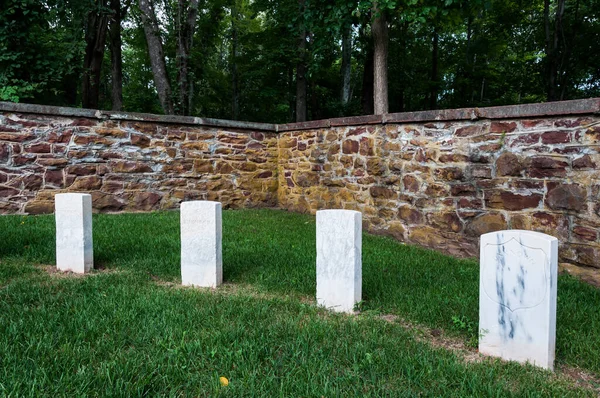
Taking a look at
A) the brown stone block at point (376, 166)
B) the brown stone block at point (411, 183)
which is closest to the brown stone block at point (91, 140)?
the brown stone block at point (376, 166)

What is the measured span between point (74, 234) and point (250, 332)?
2.45 meters

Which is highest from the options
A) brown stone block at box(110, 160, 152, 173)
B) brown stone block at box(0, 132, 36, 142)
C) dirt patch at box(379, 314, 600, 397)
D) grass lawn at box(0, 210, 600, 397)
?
brown stone block at box(0, 132, 36, 142)

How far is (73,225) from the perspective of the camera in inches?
154

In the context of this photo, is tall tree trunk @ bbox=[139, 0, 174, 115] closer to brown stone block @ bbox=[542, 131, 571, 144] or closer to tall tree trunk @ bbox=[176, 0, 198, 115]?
tall tree trunk @ bbox=[176, 0, 198, 115]

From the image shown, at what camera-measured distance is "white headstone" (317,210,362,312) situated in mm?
3041

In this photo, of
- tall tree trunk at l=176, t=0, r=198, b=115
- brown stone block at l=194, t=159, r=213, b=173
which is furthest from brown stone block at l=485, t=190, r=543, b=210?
tall tree trunk at l=176, t=0, r=198, b=115

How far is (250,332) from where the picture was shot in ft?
8.12

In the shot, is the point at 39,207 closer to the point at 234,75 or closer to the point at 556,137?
the point at 556,137

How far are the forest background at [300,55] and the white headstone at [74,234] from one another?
4856 millimetres

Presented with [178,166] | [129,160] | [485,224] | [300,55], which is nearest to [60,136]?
[129,160]

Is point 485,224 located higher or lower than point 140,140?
lower

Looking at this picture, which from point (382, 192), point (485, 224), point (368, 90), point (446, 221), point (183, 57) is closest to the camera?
point (485, 224)

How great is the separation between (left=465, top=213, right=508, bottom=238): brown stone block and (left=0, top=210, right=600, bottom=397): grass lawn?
0.65m

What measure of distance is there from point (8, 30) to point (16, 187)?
130 inches
